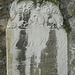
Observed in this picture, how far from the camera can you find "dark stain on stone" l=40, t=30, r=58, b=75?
3334 mm

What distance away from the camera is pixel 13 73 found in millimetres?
3398

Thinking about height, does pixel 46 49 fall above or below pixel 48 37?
below

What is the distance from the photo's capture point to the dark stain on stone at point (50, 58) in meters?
3.33

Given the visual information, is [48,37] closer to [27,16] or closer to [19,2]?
[27,16]

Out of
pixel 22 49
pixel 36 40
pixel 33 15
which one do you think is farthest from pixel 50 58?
pixel 33 15

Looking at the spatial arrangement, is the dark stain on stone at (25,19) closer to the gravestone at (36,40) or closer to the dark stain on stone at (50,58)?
A: the gravestone at (36,40)

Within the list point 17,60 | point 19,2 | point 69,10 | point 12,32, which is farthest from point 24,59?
point 69,10

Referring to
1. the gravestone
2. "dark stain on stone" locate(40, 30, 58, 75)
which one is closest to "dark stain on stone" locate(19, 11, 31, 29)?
the gravestone

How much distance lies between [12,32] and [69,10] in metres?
1.32

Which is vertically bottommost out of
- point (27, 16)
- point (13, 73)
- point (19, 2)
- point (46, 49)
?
point (13, 73)

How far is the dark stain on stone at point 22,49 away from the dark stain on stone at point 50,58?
0.41 metres

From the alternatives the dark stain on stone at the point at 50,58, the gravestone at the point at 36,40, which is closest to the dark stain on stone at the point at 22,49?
the gravestone at the point at 36,40

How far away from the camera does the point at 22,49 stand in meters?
3.33

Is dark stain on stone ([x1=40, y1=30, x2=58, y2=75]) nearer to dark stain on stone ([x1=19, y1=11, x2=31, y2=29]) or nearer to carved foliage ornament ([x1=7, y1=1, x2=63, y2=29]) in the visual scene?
carved foliage ornament ([x1=7, y1=1, x2=63, y2=29])
